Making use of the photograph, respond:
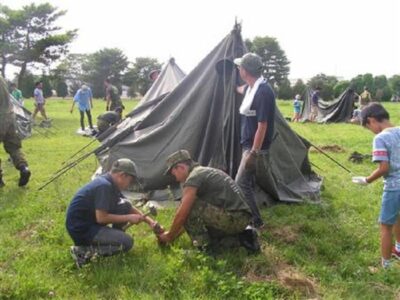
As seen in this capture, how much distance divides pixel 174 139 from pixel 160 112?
676mm

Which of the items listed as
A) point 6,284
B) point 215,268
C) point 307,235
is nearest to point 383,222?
point 307,235

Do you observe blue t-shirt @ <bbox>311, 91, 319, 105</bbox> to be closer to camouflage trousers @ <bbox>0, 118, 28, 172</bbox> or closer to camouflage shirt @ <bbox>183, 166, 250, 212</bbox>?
camouflage trousers @ <bbox>0, 118, 28, 172</bbox>

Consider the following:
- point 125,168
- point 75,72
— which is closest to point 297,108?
point 125,168

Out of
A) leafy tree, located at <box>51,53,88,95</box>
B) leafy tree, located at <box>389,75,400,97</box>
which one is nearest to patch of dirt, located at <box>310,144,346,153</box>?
leafy tree, located at <box>389,75,400,97</box>

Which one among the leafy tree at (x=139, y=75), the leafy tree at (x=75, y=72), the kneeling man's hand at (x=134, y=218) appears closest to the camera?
the kneeling man's hand at (x=134, y=218)

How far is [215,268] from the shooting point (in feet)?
13.7

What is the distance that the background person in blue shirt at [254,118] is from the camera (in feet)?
16.2

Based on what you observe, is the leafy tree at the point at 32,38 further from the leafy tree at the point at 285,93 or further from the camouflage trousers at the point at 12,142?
the leafy tree at the point at 285,93

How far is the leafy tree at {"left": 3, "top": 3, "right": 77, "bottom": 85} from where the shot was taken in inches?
975

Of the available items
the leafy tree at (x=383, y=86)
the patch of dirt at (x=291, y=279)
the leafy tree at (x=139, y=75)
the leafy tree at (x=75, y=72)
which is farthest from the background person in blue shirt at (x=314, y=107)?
the leafy tree at (x=75, y=72)

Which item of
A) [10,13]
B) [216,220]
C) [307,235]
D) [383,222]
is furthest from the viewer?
[10,13]

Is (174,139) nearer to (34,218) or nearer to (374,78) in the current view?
(34,218)

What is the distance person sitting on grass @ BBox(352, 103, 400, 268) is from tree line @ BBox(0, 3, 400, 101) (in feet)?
17.7

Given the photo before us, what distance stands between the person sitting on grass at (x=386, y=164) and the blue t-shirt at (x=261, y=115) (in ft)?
3.51
